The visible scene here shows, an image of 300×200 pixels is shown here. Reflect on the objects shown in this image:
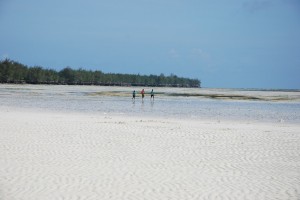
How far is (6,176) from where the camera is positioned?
841cm

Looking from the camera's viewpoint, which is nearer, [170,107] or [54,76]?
[170,107]

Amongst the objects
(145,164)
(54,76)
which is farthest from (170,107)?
(54,76)

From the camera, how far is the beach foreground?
7.58m

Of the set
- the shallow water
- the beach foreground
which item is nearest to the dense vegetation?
the shallow water

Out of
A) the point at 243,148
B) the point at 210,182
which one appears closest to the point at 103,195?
the point at 210,182

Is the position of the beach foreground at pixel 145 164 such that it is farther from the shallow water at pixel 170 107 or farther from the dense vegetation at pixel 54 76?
the dense vegetation at pixel 54 76

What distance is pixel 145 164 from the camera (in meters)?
10.1

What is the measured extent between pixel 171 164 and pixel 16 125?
33.1ft

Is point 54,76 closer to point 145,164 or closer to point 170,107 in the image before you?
A: point 170,107

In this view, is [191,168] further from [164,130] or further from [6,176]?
[164,130]

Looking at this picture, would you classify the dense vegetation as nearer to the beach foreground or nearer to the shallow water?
the shallow water

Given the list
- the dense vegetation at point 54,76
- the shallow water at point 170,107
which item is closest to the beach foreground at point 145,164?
the shallow water at point 170,107

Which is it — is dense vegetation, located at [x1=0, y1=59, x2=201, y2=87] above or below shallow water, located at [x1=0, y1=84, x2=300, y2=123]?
above

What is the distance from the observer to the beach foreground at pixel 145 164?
758 centimetres
